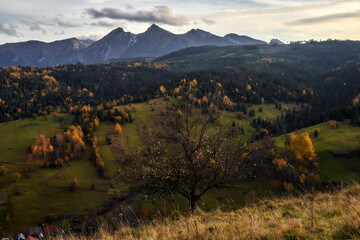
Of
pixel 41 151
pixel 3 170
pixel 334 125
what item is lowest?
pixel 3 170

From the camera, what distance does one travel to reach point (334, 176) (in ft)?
320

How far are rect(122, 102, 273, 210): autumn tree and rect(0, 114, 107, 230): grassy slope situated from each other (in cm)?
10195

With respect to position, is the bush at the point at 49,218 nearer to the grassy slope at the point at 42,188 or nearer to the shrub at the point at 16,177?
the grassy slope at the point at 42,188

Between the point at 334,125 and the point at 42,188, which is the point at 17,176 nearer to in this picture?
the point at 42,188

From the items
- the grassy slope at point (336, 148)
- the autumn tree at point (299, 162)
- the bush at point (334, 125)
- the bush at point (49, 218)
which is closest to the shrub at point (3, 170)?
the bush at point (49, 218)

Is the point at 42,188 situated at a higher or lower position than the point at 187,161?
lower

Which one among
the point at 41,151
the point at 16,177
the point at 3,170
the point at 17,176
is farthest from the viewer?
the point at 41,151

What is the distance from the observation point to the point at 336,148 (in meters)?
116

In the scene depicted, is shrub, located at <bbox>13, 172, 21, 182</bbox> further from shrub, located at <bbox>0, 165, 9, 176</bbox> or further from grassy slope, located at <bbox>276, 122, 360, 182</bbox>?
grassy slope, located at <bbox>276, 122, 360, 182</bbox>

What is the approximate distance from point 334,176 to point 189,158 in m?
109

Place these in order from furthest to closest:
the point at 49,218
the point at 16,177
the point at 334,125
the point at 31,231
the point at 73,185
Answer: the point at 334,125 < the point at 16,177 < the point at 73,185 < the point at 49,218 < the point at 31,231

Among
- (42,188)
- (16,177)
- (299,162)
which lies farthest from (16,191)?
(299,162)

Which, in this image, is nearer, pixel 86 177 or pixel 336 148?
pixel 336 148

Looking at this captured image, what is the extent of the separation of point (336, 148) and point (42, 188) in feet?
537
